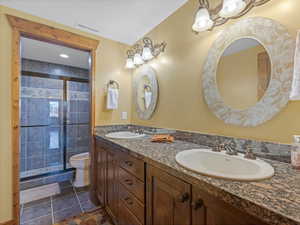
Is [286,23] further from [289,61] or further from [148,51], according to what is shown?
[148,51]

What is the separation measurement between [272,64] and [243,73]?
174mm

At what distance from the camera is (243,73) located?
3.42 feet

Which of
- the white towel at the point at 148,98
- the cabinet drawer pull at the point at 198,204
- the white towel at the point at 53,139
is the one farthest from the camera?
the white towel at the point at 53,139

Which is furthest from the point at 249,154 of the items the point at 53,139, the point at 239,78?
the point at 53,139

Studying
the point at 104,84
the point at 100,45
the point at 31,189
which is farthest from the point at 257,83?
the point at 31,189

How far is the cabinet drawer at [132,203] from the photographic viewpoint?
993 mm

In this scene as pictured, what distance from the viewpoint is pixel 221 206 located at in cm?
55

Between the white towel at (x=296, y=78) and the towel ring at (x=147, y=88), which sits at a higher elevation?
the towel ring at (x=147, y=88)

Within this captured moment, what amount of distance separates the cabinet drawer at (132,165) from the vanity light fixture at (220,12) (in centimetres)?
120

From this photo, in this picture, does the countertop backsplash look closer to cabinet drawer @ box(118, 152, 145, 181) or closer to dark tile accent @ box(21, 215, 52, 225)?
cabinet drawer @ box(118, 152, 145, 181)

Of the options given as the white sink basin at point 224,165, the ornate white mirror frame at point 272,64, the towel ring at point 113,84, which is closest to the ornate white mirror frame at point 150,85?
the towel ring at point 113,84

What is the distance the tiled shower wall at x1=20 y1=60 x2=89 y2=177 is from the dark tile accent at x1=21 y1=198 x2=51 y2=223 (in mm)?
1017

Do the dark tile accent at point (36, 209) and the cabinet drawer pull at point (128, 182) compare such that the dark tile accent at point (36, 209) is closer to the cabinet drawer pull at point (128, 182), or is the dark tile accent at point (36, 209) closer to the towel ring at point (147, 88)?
the cabinet drawer pull at point (128, 182)

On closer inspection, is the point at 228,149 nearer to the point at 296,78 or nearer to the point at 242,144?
the point at 242,144
